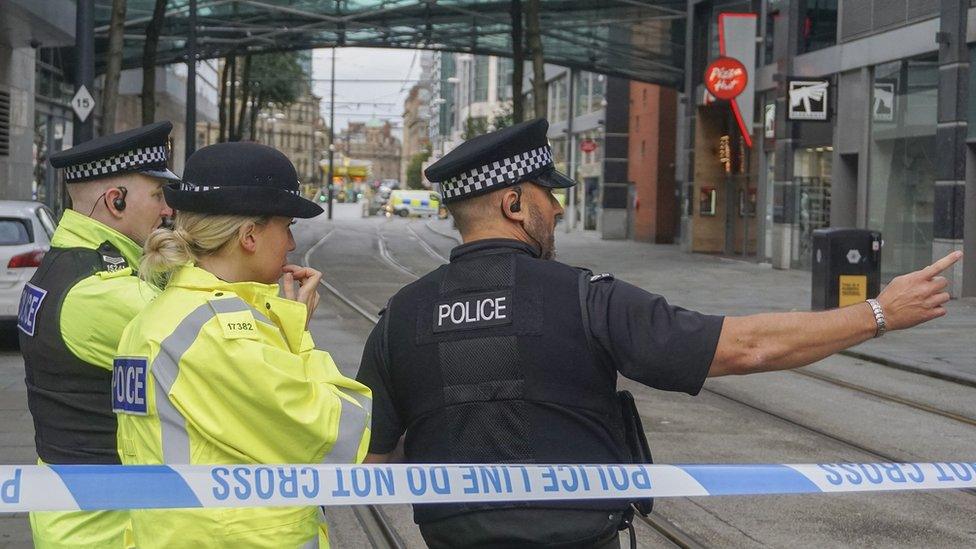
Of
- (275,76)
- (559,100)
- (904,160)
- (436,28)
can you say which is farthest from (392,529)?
(275,76)

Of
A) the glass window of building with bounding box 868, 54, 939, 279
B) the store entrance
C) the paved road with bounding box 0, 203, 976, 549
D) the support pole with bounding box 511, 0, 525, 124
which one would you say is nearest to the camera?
the paved road with bounding box 0, 203, 976, 549

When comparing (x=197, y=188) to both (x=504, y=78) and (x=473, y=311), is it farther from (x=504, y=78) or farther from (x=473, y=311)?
(x=504, y=78)

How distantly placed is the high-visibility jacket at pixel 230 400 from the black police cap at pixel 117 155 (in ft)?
3.17

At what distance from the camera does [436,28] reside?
4112 cm

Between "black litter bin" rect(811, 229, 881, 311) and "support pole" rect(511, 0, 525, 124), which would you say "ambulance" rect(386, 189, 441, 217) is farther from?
"black litter bin" rect(811, 229, 881, 311)

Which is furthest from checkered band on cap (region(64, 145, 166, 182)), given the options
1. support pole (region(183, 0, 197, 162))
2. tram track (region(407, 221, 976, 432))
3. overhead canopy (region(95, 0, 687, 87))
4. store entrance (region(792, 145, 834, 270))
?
overhead canopy (region(95, 0, 687, 87))

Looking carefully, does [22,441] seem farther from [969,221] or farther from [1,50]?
[1,50]

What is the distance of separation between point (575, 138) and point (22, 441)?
5277 cm

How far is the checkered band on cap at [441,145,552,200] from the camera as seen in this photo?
9.81 feet

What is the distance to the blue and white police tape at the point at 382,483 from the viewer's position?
8.37ft

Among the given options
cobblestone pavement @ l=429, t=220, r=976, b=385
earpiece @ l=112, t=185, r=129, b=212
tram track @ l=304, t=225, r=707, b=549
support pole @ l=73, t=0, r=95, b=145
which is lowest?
tram track @ l=304, t=225, r=707, b=549

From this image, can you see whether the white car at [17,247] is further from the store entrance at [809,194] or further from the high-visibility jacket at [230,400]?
the store entrance at [809,194]

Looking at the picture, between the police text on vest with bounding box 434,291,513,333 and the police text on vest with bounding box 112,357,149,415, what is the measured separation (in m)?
0.64

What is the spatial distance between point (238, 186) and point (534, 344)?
0.69m
